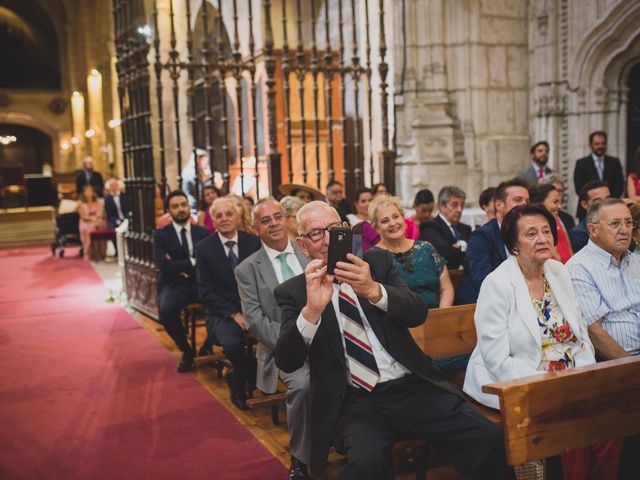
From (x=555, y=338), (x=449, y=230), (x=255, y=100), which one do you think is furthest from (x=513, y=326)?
(x=255, y=100)

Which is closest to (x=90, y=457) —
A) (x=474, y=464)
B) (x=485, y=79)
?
(x=474, y=464)

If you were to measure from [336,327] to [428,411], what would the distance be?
0.46 meters

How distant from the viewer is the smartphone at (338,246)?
2393mm

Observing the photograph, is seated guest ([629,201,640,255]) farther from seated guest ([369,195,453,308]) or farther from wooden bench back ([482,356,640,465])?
wooden bench back ([482,356,640,465])

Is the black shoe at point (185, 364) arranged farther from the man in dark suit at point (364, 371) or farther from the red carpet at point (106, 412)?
the man in dark suit at point (364, 371)

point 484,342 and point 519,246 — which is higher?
point 519,246

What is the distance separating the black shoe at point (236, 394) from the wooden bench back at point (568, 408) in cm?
228

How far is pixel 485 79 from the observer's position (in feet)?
28.1

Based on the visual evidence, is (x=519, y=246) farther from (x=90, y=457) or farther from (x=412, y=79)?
(x=412, y=79)

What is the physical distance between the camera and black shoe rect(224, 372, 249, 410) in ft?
14.0

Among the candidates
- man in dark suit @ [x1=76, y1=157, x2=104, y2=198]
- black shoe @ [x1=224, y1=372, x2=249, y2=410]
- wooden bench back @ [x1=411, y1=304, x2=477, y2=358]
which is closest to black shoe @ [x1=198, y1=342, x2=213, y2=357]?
black shoe @ [x1=224, y1=372, x2=249, y2=410]

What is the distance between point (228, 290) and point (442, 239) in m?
1.52

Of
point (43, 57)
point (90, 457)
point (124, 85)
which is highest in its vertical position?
point (43, 57)

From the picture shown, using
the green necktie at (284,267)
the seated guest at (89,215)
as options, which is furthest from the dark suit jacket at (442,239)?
the seated guest at (89,215)
